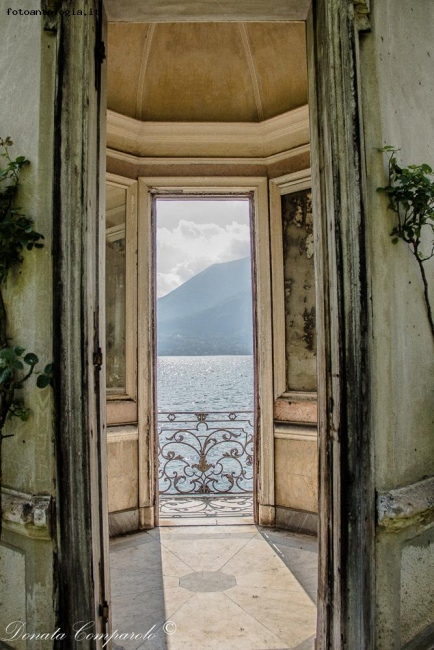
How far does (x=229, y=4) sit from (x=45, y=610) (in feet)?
8.70

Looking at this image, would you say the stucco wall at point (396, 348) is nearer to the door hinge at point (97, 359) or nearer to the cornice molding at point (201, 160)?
the door hinge at point (97, 359)

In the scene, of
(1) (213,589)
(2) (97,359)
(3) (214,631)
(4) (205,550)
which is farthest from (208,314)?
(2) (97,359)

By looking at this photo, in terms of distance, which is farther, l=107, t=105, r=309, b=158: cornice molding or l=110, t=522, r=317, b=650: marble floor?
l=107, t=105, r=309, b=158: cornice molding

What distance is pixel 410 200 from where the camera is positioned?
1958 mm

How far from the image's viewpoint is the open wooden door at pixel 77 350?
1.85 meters

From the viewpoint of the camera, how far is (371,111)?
1978 mm

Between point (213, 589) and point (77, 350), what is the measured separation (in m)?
1.90

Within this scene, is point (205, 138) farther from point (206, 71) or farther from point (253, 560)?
point (253, 560)

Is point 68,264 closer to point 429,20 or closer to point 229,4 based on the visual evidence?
point 229,4

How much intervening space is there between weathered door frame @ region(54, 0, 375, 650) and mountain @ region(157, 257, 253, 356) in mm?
64162

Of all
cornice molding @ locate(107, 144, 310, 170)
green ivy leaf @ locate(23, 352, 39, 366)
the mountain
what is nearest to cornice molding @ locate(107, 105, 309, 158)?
cornice molding @ locate(107, 144, 310, 170)

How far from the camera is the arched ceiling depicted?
3996 mm

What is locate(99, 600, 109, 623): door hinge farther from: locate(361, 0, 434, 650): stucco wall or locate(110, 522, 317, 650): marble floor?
locate(361, 0, 434, 650): stucco wall

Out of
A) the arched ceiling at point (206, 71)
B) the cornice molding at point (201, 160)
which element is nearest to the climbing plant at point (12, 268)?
the cornice molding at point (201, 160)
